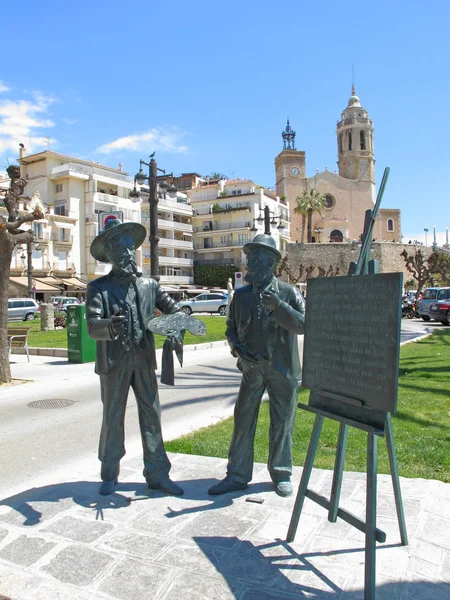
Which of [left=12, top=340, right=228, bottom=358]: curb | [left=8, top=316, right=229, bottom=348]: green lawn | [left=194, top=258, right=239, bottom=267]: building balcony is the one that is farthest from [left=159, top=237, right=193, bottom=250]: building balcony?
[left=12, top=340, right=228, bottom=358]: curb

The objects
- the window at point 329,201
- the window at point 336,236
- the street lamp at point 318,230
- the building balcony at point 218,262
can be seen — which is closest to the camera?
the building balcony at point 218,262

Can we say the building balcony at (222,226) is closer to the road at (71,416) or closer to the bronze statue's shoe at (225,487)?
the road at (71,416)

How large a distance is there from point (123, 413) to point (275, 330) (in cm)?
135

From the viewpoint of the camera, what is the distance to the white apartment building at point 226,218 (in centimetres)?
5931

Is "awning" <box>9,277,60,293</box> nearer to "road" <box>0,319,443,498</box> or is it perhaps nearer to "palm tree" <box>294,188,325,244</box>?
"road" <box>0,319,443,498</box>

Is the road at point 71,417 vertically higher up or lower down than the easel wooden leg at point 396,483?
lower down

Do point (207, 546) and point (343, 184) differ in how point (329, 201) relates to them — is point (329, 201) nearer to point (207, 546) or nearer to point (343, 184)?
point (343, 184)

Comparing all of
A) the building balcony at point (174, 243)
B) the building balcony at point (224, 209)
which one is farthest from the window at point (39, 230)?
the building balcony at point (224, 209)

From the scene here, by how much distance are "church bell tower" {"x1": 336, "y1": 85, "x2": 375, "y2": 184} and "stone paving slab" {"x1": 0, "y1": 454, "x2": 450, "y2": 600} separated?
3276 inches

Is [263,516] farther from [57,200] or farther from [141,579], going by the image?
[57,200]

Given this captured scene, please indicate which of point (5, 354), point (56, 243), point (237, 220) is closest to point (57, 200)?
point (56, 243)

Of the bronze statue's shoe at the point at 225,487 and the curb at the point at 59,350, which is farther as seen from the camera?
the curb at the point at 59,350

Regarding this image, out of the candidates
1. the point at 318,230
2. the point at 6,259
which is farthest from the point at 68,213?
the point at 318,230

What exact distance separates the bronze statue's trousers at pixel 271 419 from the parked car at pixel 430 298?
73.3ft
